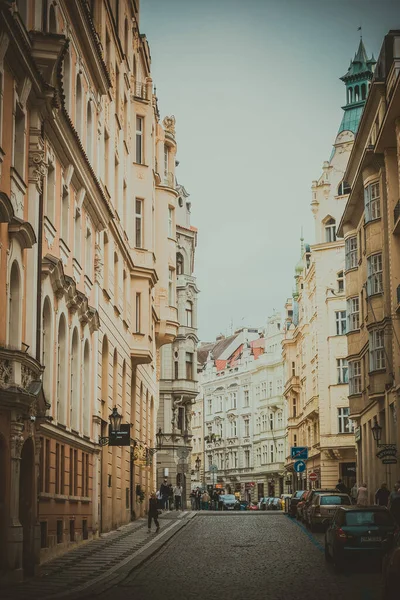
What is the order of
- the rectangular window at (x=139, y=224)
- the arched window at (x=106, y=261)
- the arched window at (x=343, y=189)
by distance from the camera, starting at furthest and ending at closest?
the arched window at (x=343, y=189), the rectangular window at (x=139, y=224), the arched window at (x=106, y=261)

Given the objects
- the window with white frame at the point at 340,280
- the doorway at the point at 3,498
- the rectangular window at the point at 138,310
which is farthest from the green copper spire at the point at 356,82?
the doorway at the point at 3,498

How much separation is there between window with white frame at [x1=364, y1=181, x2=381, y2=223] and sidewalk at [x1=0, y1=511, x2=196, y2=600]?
51.4 feet

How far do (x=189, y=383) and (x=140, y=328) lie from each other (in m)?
37.6

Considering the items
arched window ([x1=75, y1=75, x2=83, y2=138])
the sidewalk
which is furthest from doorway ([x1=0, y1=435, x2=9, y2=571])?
arched window ([x1=75, y1=75, x2=83, y2=138])

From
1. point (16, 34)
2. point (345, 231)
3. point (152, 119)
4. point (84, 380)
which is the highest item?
point (152, 119)

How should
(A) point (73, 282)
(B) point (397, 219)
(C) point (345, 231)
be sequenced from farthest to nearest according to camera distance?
1. (C) point (345, 231)
2. (B) point (397, 219)
3. (A) point (73, 282)

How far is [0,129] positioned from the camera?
20.2 m

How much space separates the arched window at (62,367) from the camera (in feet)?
91.3

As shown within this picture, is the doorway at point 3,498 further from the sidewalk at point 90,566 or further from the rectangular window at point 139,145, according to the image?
the rectangular window at point 139,145

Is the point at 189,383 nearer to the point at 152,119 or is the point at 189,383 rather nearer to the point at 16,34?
the point at 152,119

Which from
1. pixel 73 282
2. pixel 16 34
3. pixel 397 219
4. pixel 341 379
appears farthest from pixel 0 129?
pixel 341 379

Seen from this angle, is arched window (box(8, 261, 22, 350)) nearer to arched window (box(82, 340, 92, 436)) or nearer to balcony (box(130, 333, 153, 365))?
arched window (box(82, 340, 92, 436))

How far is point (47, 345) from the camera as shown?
26.0 meters

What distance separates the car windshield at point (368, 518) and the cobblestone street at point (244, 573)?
1015 mm
